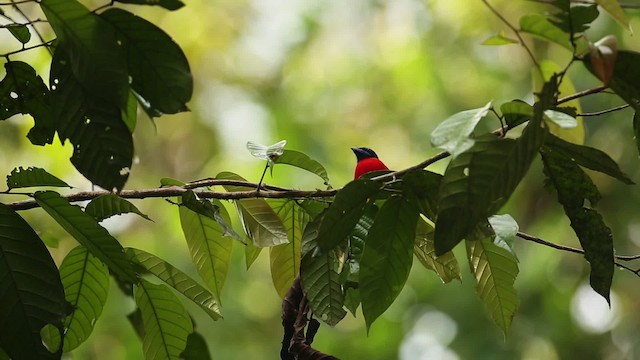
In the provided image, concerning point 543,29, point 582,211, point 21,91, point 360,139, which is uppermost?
point 360,139

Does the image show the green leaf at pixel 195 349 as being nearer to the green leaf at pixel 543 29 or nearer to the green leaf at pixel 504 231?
the green leaf at pixel 504 231

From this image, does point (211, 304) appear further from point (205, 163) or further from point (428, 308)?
point (205, 163)

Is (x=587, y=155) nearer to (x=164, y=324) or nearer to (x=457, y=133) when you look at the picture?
(x=457, y=133)

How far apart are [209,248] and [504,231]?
0.55 m

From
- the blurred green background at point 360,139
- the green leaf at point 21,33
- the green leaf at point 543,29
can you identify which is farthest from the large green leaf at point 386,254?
the blurred green background at point 360,139

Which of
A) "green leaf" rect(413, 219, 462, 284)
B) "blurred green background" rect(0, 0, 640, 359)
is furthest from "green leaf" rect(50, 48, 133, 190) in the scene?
"blurred green background" rect(0, 0, 640, 359)

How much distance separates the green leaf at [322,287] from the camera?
133 cm

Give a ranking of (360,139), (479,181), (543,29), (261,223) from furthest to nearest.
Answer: (360,139), (261,223), (543,29), (479,181)

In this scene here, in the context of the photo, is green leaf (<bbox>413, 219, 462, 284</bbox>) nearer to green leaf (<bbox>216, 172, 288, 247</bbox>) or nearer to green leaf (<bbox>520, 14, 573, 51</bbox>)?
green leaf (<bbox>216, 172, 288, 247</bbox>)

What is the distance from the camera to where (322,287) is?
1349 mm

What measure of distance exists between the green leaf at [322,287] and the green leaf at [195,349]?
348mm

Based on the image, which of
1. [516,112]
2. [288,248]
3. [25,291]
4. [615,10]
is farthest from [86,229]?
[615,10]

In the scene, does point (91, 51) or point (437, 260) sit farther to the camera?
point (437, 260)

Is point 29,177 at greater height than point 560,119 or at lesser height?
greater
